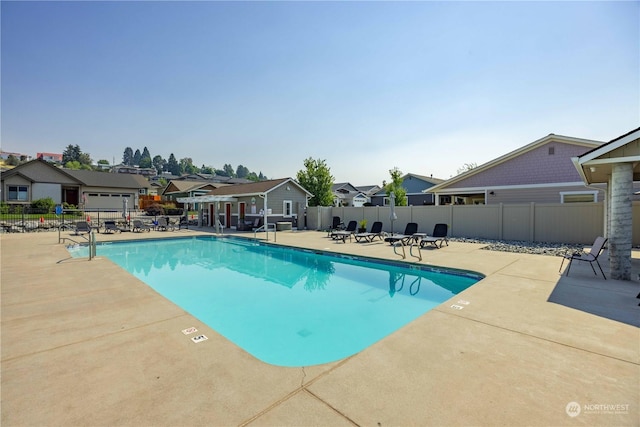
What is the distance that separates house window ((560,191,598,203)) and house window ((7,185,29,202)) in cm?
4257

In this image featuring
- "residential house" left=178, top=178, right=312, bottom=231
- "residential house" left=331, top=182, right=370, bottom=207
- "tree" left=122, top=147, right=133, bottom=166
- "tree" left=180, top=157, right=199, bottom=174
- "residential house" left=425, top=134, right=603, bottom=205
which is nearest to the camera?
"residential house" left=425, top=134, right=603, bottom=205

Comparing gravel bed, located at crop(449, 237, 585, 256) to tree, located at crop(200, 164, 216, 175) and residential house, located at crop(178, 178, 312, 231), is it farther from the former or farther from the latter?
tree, located at crop(200, 164, 216, 175)

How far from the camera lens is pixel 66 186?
103 feet

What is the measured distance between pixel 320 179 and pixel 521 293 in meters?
23.9

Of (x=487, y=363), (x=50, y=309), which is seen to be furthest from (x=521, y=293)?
(x=50, y=309)

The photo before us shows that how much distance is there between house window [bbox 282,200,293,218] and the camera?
21.3m

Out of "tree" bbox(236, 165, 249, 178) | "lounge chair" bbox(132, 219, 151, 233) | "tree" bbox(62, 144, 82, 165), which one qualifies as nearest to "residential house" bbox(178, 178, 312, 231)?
"lounge chair" bbox(132, 219, 151, 233)

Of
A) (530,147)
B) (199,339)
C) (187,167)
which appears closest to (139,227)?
(199,339)

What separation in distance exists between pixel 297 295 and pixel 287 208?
47.6ft

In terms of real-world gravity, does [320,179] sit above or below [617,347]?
above

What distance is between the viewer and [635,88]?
8883mm

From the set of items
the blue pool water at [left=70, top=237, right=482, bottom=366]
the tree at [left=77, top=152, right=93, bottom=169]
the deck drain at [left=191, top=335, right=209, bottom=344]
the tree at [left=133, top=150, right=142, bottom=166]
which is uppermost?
the tree at [left=133, top=150, right=142, bottom=166]

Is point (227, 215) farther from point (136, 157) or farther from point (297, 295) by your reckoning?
point (136, 157)

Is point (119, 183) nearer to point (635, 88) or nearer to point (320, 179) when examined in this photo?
point (320, 179)
